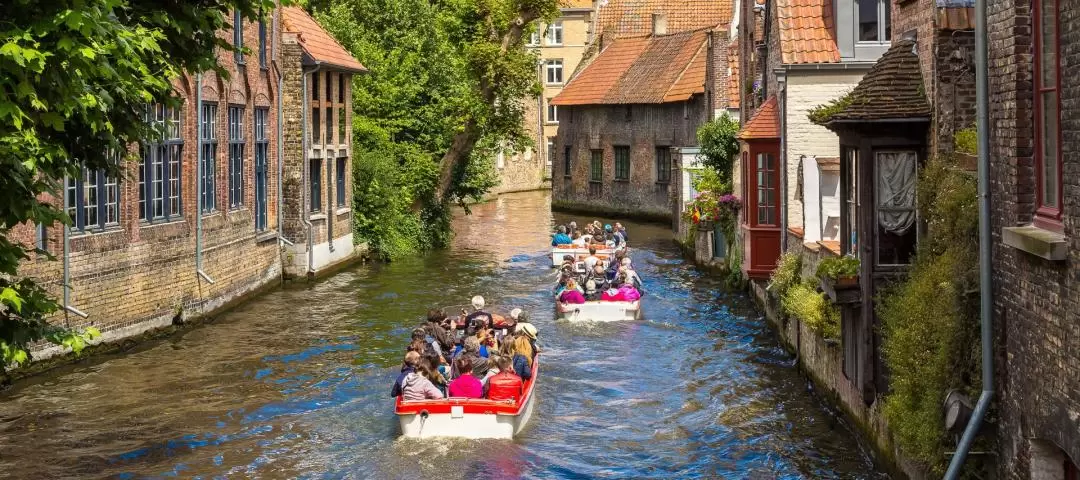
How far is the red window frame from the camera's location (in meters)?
9.55

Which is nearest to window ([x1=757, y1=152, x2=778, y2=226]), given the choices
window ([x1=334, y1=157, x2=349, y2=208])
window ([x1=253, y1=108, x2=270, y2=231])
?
window ([x1=253, y1=108, x2=270, y2=231])

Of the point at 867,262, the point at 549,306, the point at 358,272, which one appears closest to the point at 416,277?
the point at 358,272

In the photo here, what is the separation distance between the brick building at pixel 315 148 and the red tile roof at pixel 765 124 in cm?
1181

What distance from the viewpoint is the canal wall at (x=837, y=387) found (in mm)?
14062

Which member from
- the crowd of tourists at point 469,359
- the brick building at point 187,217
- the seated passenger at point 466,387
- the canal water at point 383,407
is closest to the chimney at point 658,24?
the brick building at point 187,217

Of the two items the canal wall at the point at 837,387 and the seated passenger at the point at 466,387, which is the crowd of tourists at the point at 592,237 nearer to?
the canal wall at the point at 837,387

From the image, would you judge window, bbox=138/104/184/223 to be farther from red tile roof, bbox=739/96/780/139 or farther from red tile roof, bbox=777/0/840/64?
red tile roof, bbox=777/0/840/64

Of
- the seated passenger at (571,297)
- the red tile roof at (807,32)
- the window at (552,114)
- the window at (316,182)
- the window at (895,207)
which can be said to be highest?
the window at (552,114)

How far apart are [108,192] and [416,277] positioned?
39.5 feet

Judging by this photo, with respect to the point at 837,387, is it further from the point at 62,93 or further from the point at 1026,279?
the point at 62,93

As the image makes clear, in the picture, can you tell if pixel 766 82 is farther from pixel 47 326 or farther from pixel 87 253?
pixel 47 326

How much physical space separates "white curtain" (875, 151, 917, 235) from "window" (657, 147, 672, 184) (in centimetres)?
3821

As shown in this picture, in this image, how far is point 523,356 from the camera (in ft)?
62.9

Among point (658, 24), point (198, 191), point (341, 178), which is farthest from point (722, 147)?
point (658, 24)
